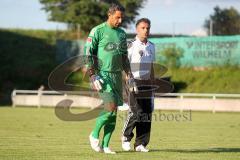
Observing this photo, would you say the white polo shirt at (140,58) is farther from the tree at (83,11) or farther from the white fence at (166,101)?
the tree at (83,11)

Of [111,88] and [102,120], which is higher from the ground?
[111,88]

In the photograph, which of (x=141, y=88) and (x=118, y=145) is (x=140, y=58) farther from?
(x=118, y=145)

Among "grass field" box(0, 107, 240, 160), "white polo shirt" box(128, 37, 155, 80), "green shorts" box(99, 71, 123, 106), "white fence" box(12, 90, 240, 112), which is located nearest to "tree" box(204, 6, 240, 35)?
"white fence" box(12, 90, 240, 112)

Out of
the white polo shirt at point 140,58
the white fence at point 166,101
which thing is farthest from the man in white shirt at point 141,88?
the white fence at point 166,101

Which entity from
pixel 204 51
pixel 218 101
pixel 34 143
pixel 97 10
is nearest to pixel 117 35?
pixel 34 143

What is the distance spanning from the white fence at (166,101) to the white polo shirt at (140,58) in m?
18.4

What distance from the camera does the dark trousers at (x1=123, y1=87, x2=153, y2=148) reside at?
41.8 feet

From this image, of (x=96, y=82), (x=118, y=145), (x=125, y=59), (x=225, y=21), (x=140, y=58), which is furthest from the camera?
(x=225, y=21)

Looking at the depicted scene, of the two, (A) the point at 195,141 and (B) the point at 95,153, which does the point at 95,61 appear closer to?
(B) the point at 95,153

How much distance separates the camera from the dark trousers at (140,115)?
12.7m

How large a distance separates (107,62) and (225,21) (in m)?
48.7

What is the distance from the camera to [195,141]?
15414mm

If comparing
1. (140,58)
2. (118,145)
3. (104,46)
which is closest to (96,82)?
(104,46)

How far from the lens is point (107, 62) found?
11492 millimetres
